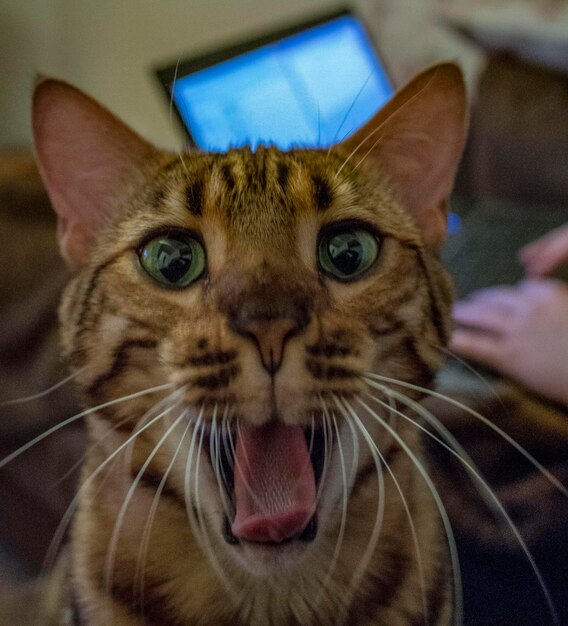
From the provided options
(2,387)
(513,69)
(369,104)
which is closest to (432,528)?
(2,387)

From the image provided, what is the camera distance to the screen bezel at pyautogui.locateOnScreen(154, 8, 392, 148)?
0.75m

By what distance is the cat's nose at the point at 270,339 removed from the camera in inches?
15.0

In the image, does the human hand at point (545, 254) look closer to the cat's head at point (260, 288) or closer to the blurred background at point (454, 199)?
the blurred background at point (454, 199)

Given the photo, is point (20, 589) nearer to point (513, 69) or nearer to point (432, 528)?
point (432, 528)

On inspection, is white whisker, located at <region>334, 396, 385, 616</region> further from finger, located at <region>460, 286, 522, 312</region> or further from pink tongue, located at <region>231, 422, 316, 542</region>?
finger, located at <region>460, 286, 522, 312</region>

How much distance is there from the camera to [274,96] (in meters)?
0.80

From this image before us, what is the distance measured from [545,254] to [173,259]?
604 mm

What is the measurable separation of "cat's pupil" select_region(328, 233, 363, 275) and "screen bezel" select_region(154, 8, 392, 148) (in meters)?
0.32

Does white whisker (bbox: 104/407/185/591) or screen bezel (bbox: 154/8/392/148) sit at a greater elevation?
screen bezel (bbox: 154/8/392/148)

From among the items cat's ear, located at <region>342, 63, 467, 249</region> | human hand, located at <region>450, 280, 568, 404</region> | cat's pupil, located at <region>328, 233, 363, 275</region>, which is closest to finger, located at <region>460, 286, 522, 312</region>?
human hand, located at <region>450, 280, 568, 404</region>

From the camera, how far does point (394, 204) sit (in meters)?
0.54

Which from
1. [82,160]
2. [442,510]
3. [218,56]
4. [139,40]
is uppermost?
[139,40]

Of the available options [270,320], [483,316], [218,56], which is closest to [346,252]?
[270,320]

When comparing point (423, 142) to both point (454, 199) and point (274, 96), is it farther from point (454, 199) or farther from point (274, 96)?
point (454, 199)
